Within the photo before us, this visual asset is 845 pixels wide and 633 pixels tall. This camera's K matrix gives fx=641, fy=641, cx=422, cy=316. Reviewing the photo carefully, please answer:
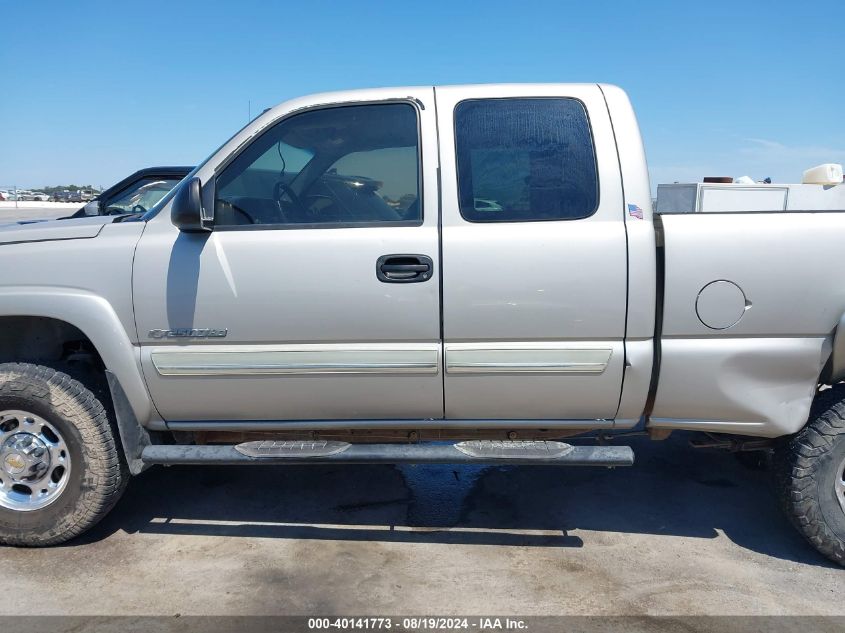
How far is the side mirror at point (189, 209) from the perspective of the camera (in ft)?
9.07

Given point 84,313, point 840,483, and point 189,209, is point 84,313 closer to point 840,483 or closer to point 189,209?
point 189,209

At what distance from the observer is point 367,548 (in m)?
3.27

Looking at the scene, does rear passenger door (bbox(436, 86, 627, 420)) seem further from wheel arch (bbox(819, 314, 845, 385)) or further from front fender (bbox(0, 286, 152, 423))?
front fender (bbox(0, 286, 152, 423))

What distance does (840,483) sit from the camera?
117 inches

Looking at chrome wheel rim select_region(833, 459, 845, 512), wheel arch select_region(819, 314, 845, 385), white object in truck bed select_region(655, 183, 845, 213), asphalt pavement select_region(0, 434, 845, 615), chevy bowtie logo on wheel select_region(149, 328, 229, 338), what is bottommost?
asphalt pavement select_region(0, 434, 845, 615)

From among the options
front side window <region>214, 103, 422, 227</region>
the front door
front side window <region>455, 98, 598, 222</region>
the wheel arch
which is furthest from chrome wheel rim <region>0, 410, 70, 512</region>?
the wheel arch

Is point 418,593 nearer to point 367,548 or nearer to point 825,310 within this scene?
point 367,548

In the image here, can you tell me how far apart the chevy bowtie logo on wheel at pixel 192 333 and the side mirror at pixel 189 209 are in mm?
459

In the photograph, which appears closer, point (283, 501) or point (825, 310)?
point (825, 310)

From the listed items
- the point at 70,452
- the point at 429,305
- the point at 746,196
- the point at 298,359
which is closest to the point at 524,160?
the point at 429,305

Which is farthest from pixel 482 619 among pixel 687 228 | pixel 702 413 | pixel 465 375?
pixel 687 228

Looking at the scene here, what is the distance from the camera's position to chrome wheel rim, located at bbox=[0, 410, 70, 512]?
10.3 ft

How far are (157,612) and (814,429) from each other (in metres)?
3.03

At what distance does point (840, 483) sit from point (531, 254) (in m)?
1.81
